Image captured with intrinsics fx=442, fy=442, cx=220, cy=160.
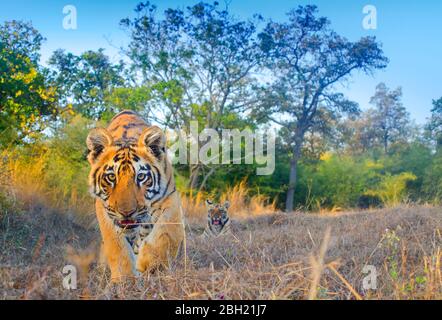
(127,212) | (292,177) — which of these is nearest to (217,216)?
(127,212)

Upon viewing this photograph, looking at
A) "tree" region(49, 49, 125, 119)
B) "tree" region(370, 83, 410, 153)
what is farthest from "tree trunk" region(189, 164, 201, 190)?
"tree" region(370, 83, 410, 153)

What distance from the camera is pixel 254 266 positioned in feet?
11.8

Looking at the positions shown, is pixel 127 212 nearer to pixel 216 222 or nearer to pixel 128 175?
pixel 128 175

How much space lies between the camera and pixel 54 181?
9.30 m

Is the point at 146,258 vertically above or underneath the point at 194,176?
underneath

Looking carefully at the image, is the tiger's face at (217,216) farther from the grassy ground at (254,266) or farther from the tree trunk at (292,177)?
the tree trunk at (292,177)

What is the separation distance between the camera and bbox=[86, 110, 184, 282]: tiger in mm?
3729

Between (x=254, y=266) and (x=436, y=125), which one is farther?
(x=436, y=125)

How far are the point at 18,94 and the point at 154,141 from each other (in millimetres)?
5015

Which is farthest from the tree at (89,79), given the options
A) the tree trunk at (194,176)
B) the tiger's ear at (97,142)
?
the tiger's ear at (97,142)

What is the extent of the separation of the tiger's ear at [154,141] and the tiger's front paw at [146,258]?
0.83 m

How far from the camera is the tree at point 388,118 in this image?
2477 centimetres

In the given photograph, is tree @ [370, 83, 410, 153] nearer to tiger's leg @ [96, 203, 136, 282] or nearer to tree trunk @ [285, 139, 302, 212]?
tree trunk @ [285, 139, 302, 212]
